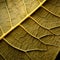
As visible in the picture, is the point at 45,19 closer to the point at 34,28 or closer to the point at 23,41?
the point at 34,28

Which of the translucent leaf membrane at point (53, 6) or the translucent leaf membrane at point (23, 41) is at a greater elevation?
the translucent leaf membrane at point (53, 6)

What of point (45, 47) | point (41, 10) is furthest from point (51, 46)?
point (41, 10)

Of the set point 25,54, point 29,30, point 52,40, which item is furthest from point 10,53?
point 52,40

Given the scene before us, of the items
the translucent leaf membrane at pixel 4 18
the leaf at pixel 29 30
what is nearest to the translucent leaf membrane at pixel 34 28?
the leaf at pixel 29 30

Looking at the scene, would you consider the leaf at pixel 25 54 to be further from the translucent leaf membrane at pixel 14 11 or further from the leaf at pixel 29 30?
the translucent leaf membrane at pixel 14 11

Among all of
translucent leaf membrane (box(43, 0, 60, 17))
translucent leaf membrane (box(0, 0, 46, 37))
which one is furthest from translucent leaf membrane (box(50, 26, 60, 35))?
translucent leaf membrane (box(0, 0, 46, 37))
